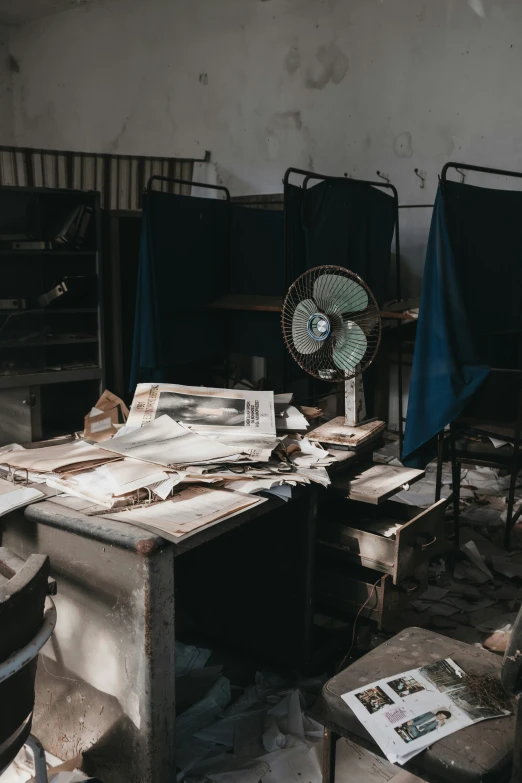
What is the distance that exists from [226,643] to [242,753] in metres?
0.47

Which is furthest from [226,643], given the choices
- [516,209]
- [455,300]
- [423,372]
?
[516,209]

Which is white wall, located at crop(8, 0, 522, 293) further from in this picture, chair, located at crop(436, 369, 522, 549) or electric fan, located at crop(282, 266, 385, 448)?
electric fan, located at crop(282, 266, 385, 448)

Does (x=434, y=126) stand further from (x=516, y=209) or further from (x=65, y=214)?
(x=65, y=214)

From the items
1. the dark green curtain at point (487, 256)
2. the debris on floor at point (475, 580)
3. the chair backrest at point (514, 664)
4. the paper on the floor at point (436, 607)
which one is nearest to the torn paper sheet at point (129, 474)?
the chair backrest at point (514, 664)

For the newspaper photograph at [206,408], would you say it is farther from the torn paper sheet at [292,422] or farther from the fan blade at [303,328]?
the fan blade at [303,328]

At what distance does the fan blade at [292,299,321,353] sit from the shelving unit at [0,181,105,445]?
2.30 meters

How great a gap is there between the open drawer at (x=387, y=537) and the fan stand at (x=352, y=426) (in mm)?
224

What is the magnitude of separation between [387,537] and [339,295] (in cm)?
73

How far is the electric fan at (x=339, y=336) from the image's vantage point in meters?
2.07

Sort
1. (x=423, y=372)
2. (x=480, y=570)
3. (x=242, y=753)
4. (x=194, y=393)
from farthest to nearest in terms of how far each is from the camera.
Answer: (x=423, y=372)
(x=480, y=570)
(x=194, y=393)
(x=242, y=753)

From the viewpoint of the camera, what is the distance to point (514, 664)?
109 cm

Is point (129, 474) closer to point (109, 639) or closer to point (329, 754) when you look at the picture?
point (109, 639)

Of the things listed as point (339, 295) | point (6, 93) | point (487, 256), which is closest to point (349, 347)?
point (339, 295)

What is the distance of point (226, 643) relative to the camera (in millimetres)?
2213
